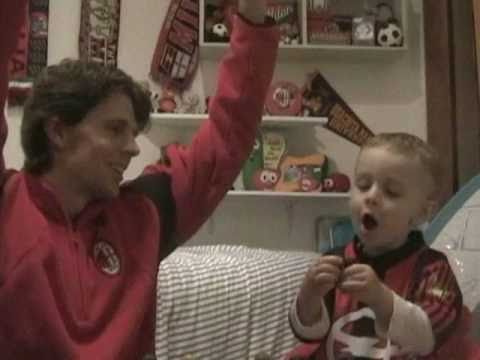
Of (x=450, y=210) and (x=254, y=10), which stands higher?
(x=254, y=10)

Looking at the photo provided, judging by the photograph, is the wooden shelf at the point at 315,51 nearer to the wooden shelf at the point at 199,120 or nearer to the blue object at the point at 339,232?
the wooden shelf at the point at 199,120

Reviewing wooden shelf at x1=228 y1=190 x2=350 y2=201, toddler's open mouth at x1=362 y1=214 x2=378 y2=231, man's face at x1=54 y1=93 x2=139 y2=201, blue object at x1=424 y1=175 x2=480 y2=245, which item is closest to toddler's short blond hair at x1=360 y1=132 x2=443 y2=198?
toddler's open mouth at x1=362 y1=214 x2=378 y2=231

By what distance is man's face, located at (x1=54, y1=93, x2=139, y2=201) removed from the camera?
113cm

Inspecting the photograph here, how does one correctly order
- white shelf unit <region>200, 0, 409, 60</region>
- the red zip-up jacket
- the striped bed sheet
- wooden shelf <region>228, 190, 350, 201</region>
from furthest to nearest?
white shelf unit <region>200, 0, 409, 60</region> → wooden shelf <region>228, 190, 350, 201</region> → the striped bed sheet → the red zip-up jacket

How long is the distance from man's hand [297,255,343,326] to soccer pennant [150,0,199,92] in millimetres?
1851

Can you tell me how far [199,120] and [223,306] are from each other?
1040 mm

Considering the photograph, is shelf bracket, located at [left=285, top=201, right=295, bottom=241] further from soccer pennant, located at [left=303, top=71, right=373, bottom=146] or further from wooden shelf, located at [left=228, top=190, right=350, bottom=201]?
soccer pennant, located at [left=303, top=71, right=373, bottom=146]

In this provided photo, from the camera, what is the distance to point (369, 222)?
1.18 m

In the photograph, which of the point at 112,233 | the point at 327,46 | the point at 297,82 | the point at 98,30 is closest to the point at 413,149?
the point at 112,233

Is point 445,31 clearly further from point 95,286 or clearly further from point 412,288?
point 95,286

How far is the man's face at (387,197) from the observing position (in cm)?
117

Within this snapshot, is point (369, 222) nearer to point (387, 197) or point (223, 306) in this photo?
point (387, 197)

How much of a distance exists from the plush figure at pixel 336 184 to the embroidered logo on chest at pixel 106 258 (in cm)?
172

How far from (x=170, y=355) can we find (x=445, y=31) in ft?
5.84
